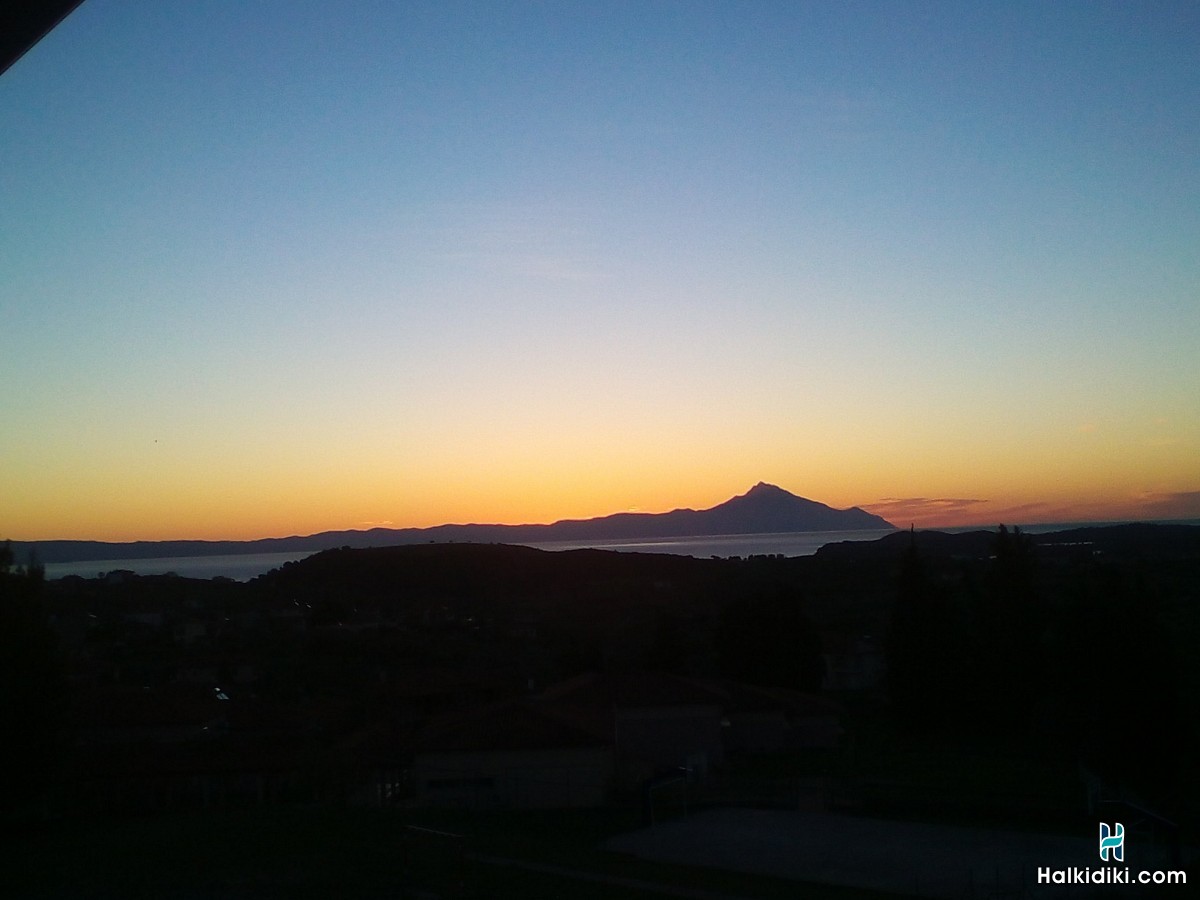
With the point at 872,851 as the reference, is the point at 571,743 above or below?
→ above

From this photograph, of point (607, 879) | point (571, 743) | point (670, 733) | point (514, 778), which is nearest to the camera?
point (607, 879)

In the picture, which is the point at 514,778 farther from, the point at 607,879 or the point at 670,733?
the point at 607,879

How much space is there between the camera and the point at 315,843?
15.8 m

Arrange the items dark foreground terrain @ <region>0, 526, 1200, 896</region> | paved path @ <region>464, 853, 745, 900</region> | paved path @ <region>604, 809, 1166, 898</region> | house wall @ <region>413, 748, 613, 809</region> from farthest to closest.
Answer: house wall @ <region>413, 748, 613, 809</region> < dark foreground terrain @ <region>0, 526, 1200, 896</region> < paved path @ <region>604, 809, 1166, 898</region> < paved path @ <region>464, 853, 745, 900</region>

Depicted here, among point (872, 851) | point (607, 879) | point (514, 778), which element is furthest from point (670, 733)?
point (607, 879)

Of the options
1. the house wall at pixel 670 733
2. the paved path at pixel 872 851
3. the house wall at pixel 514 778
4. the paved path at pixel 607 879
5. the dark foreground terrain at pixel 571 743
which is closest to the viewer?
the paved path at pixel 607 879

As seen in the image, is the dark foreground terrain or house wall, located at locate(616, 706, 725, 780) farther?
house wall, located at locate(616, 706, 725, 780)

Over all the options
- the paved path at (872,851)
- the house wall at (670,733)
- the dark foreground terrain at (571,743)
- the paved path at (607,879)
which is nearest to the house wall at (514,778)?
the dark foreground terrain at (571,743)

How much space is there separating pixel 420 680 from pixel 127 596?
50.0 meters

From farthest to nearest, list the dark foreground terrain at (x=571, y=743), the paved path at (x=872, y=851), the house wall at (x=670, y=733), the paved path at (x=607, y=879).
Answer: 1. the house wall at (x=670, y=733)
2. the dark foreground terrain at (x=571, y=743)
3. the paved path at (x=872, y=851)
4. the paved path at (x=607, y=879)

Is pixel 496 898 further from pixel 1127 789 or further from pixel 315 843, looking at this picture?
pixel 1127 789

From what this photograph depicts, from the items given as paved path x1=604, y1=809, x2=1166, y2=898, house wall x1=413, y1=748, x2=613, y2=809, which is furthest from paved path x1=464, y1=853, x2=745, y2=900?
house wall x1=413, y1=748, x2=613, y2=809

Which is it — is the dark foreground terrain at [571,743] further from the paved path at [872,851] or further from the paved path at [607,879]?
the paved path at [872,851]

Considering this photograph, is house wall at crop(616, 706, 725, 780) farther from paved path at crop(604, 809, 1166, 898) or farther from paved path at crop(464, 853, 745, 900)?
paved path at crop(464, 853, 745, 900)
